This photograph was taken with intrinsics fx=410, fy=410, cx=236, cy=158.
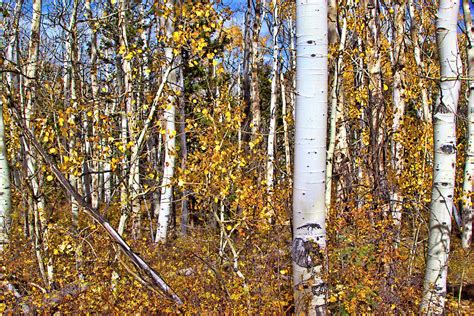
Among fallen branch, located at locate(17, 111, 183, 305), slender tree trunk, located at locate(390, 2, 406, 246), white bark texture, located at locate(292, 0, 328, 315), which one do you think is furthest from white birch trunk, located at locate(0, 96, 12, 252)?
slender tree trunk, located at locate(390, 2, 406, 246)

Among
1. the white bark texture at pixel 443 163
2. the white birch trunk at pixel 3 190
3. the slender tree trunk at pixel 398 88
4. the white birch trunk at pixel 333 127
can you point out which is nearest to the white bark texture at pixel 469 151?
the slender tree trunk at pixel 398 88

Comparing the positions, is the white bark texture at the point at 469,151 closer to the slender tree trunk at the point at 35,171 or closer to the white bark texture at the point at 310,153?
the white bark texture at the point at 310,153

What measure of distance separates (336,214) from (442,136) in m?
1.48

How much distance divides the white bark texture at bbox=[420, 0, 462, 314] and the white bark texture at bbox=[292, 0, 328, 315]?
1549 millimetres

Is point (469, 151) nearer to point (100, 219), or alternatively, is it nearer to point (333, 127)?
point (333, 127)

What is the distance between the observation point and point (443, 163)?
148 inches

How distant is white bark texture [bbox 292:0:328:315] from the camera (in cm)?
272

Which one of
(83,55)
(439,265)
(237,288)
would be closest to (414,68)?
(439,265)

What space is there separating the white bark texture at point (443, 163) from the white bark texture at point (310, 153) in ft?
5.08

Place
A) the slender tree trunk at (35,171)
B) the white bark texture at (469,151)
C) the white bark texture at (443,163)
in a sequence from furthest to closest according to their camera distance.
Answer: the white bark texture at (469,151) → the slender tree trunk at (35,171) → the white bark texture at (443,163)

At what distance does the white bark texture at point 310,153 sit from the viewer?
2.72m

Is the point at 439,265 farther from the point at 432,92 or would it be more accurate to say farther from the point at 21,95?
the point at 432,92

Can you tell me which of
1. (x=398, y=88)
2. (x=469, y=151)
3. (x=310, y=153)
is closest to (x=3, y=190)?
(x=310, y=153)

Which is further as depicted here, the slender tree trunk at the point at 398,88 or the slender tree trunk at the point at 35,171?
the slender tree trunk at the point at 398,88
